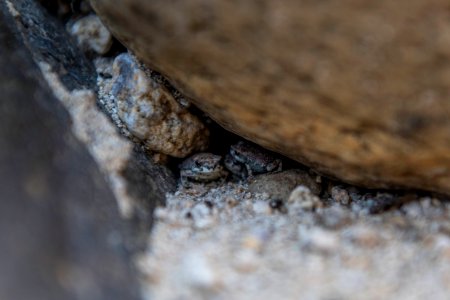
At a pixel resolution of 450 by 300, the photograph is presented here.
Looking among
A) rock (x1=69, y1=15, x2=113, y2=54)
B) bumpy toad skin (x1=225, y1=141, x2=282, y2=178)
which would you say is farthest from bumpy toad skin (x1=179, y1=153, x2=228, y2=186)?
rock (x1=69, y1=15, x2=113, y2=54)

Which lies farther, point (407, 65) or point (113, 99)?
point (113, 99)

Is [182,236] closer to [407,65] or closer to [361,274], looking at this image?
[361,274]

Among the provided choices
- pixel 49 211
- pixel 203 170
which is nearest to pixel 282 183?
pixel 203 170

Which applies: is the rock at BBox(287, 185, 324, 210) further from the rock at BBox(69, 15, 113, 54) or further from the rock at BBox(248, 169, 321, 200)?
the rock at BBox(69, 15, 113, 54)

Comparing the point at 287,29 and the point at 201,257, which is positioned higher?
the point at 287,29

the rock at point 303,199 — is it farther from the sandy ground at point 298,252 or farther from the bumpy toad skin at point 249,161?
the bumpy toad skin at point 249,161

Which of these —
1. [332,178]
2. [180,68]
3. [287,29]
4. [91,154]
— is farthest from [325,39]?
[91,154]
